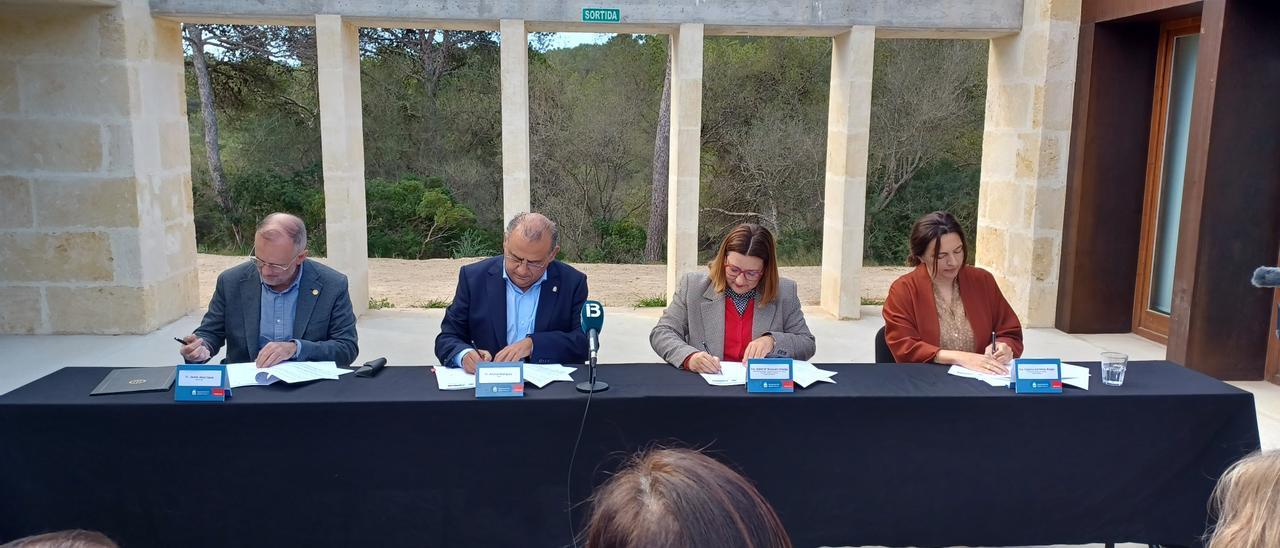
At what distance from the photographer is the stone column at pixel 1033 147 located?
695cm

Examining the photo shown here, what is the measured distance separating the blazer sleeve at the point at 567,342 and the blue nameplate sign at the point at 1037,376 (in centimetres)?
161

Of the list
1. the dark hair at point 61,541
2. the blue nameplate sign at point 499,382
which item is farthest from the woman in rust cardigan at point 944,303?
the dark hair at point 61,541

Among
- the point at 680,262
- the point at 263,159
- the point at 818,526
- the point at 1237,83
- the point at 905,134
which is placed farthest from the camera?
the point at 263,159

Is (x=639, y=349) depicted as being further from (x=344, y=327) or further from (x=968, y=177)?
(x=968, y=177)

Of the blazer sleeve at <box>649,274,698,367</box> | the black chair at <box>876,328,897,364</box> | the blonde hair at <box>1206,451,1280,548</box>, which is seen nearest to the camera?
the blonde hair at <box>1206,451,1280,548</box>

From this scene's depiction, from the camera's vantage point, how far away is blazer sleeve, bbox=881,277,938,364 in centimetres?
Answer: 340

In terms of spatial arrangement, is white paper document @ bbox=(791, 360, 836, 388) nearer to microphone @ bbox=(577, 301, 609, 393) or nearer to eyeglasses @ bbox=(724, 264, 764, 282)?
eyeglasses @ bbox=(724, 264, 764, 282)

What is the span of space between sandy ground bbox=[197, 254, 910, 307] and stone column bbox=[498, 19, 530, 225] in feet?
8.82

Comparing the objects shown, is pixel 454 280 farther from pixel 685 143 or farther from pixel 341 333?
pixel 341 333

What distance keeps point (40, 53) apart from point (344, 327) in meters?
4.64

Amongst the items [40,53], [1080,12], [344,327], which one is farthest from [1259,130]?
[40,53]

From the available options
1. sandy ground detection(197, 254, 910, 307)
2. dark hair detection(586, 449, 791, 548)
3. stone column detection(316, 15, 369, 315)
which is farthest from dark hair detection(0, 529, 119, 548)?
sandy ground detection(197, 254, 910, 307)

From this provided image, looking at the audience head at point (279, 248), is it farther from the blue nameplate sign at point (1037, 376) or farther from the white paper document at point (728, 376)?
the blue nameplate sign at point (1037, 376)

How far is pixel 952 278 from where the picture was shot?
3.64 metres
